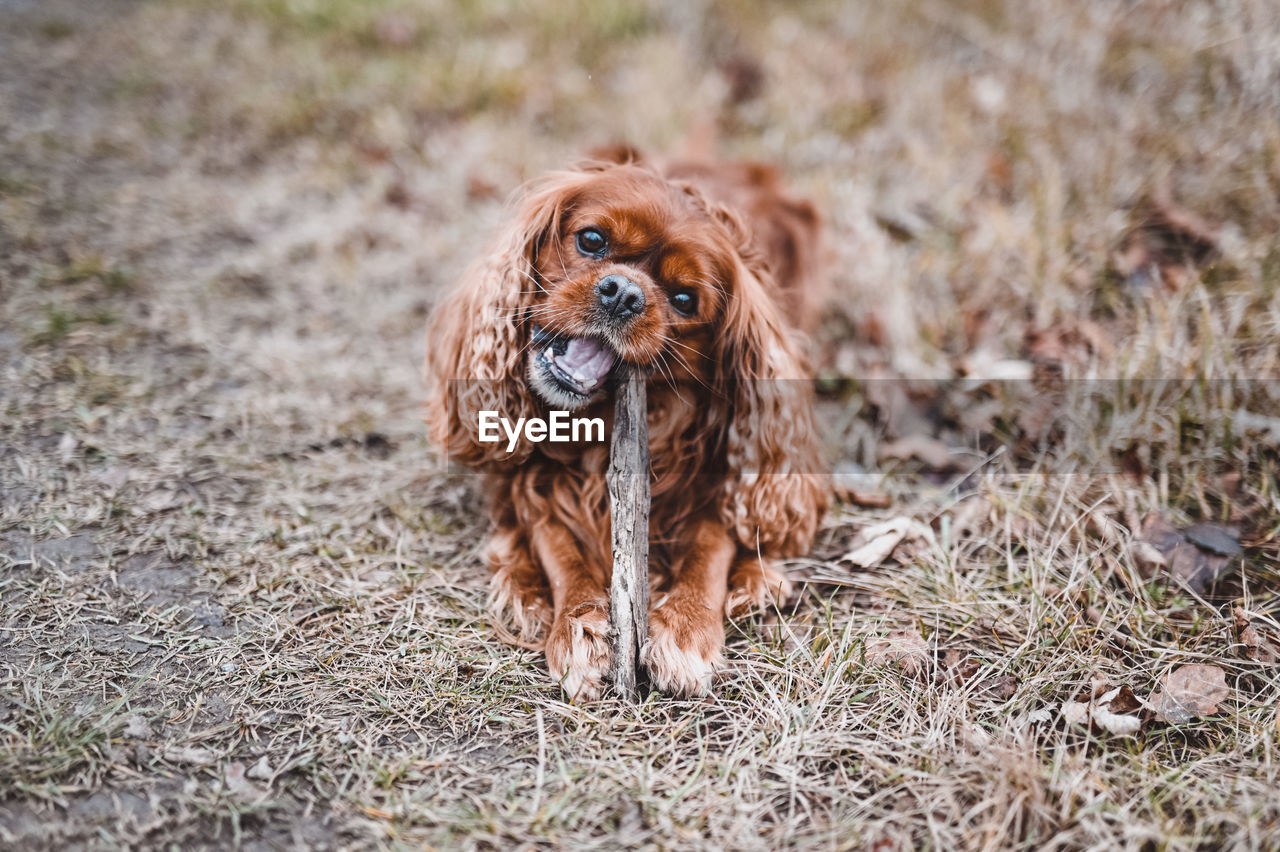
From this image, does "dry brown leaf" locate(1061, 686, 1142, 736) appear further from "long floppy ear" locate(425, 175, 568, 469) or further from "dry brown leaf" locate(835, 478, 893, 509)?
"long floppy ear" locate(425, 175, 568, 469)

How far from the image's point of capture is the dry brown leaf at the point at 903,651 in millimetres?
2127

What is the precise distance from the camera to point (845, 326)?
12.2 feet

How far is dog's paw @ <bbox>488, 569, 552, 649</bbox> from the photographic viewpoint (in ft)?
7.32

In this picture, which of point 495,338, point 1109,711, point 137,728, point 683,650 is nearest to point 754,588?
point 683,650

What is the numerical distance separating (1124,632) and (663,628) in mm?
1181

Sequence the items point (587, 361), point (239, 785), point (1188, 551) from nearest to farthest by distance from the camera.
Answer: point (239, 785) < point (587, 361) < point (1188, 551)

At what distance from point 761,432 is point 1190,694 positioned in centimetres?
118

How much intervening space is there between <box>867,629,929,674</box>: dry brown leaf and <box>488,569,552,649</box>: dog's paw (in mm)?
817

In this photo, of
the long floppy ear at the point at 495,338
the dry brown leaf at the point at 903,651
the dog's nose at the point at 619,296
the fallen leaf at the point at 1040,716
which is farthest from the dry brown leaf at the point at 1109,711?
the long floppy ear at the point at 495,338

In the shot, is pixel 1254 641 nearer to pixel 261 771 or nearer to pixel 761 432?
pixel 761 432

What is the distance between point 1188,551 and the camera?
2369mm

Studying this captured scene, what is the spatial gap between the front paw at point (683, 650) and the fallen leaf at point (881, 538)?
54 cm

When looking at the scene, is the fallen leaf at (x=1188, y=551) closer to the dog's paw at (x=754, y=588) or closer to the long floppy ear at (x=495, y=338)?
the dog's paw at (x=754, y=588)

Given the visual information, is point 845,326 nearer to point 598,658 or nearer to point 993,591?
point 993,591
